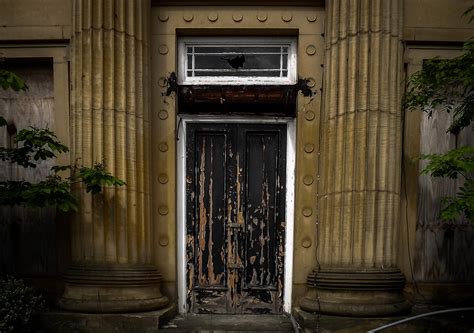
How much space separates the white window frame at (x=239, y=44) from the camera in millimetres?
6223

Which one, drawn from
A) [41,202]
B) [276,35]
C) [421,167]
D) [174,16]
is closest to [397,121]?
[421,167]

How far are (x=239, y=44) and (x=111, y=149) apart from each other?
2397 millimetres

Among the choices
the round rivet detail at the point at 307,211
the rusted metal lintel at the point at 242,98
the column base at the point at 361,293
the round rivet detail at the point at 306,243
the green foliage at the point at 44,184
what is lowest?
the column base at the point at 361,293

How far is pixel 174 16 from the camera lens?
611cm

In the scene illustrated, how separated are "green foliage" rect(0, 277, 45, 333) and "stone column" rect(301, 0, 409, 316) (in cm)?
347

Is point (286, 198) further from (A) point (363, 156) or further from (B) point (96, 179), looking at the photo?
(B) point (96, 179)

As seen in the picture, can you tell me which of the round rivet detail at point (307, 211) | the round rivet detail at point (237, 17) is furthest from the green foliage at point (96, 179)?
the round rivet detail at point (237, 17)

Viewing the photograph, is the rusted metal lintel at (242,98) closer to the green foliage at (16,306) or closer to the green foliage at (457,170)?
the green foliage at (457,170)

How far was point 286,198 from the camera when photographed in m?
6.24

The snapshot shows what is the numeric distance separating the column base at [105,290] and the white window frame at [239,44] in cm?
280

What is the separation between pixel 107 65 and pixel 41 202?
6.54ft

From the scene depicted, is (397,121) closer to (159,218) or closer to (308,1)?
(308,1)

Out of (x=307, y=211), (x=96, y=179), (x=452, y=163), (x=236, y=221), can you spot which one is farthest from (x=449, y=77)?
(x=96, y=179)

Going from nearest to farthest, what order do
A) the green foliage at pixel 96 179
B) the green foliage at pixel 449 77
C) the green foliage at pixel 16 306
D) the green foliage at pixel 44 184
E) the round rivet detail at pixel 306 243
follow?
1. the green foliage at pixel 449 77
2. the green foliage at pixel 16 306
3. the green foliage at pixel 44 184
4. the green foliage at pixel 96 179
5. the round rivet detail at pixel 306 243
